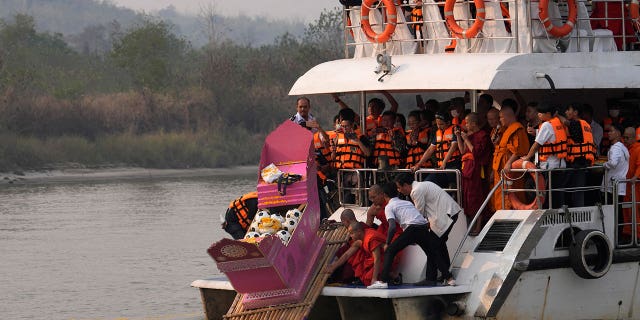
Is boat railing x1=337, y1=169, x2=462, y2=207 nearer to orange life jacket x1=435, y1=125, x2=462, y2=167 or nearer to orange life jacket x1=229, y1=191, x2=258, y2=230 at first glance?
orange life jacket x1=435, y1=125, x2=462, y2=167

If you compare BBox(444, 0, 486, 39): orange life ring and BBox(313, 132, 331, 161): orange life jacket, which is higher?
BBox(444, 0, 486, 39): orange life ring

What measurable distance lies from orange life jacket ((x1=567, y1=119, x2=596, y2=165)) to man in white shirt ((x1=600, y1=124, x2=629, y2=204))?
1.11ft

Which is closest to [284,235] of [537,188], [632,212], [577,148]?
[537,188]

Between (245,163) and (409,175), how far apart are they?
1120 inches

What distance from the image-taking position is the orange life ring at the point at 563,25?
14078 mm

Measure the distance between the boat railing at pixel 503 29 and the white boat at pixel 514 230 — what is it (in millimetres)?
14

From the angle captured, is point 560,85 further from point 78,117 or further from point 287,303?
point 78,117

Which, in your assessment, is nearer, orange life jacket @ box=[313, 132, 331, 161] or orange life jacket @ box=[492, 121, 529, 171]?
orange life jacket @ box=[492, 121, 529, 171]

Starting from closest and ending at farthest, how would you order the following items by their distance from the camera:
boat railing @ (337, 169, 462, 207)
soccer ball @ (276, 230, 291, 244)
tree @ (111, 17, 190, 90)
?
soccer ball @ (276, 230, 291, 244)
boat railing @ (337, 169, 462, 207)
tree @ (111, 17, 190, 90)

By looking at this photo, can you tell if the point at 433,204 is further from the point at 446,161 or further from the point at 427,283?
the point at 446,161

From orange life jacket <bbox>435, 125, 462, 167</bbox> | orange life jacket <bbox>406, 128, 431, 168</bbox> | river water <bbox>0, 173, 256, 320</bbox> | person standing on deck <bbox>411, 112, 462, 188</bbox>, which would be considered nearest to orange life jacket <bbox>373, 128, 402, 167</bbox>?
orange life jacket <bbox>406, 128, 431, 168</bbox>

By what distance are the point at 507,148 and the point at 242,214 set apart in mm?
2844

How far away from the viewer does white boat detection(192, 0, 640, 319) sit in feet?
42.6

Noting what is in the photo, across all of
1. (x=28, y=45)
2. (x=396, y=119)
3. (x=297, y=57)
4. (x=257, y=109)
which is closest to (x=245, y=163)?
(x=257, y=109)
